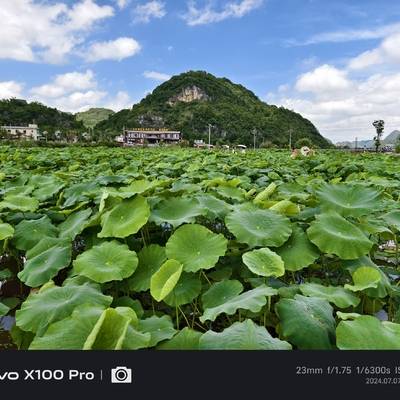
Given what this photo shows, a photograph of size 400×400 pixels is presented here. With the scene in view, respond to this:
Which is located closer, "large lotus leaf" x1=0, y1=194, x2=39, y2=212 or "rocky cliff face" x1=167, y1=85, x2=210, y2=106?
"large lotus leaf" x1=0, y1=194, x2=39, y2=212

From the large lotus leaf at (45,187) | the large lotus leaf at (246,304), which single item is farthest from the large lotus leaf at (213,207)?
the large lotus leaf at (45,187)

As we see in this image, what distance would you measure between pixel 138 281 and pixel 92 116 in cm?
20194

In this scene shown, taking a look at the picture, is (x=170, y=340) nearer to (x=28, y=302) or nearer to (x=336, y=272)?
(x=28, y=302)

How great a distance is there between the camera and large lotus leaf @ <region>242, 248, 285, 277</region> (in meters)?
1.59

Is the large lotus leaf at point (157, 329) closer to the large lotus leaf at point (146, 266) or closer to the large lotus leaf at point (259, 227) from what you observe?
the large lotus leaf at point (146, 266)

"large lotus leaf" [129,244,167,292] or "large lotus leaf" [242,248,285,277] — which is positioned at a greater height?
"large lotus leaf" [242,248,285,277]

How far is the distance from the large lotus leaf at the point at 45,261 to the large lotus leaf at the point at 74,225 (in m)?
0.08

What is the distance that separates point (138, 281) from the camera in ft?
5.98

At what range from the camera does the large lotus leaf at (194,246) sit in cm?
176

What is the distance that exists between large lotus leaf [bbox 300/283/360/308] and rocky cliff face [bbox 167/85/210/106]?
360 feet

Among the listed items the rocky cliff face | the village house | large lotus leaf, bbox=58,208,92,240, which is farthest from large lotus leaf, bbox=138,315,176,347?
the rocky cliff face

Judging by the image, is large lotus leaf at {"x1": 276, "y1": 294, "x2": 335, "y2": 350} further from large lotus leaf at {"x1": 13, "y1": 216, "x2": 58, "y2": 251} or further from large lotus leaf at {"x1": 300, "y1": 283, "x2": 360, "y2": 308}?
large lotus leaf at {"x1": 13, "y1": 216, "x2": 58, "y2": 251}

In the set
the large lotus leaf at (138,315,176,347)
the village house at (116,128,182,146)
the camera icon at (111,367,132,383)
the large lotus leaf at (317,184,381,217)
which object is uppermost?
the village house at (116,128,182,146)

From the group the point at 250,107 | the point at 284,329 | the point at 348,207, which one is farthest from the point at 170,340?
the point at 250,107
